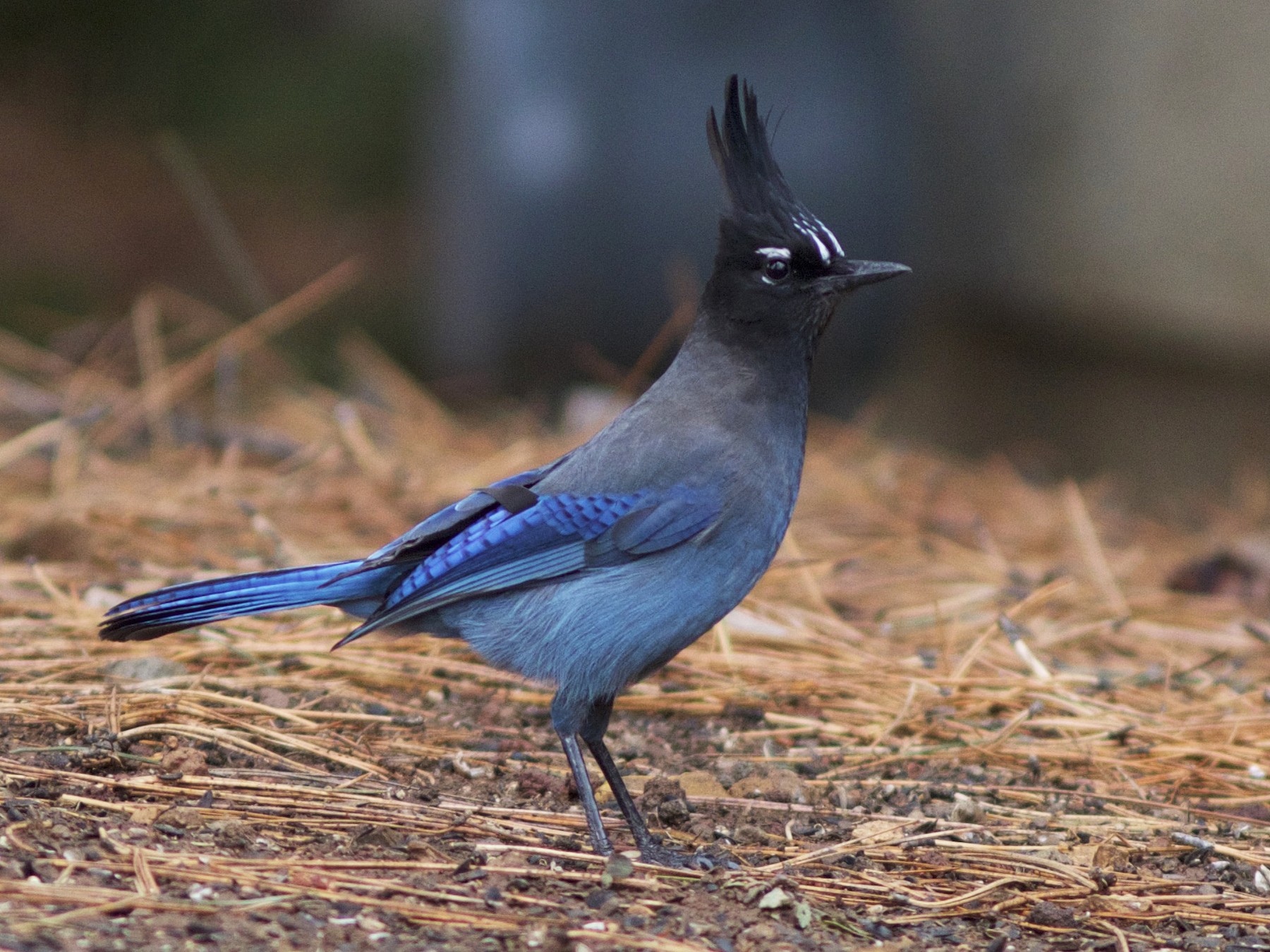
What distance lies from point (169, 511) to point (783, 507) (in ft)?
6.43

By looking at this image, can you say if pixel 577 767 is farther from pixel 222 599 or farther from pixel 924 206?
pixel 924 206

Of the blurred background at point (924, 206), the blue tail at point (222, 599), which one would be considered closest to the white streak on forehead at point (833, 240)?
the blue tail at point (222, 599)

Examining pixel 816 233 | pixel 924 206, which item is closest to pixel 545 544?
pixel 816 233

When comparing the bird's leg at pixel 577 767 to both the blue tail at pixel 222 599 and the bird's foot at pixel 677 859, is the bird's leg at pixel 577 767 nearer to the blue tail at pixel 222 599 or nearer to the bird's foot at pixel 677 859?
the bird's foot at pixel 677 859

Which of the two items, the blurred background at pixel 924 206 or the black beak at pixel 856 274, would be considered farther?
the blurred background at pixel 924 206

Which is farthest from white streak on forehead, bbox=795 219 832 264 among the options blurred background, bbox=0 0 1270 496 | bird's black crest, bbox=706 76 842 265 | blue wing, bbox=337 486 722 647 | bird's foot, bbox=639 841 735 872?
blurred background, bbox=0 0 1270 496

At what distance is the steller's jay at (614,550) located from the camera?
271 cm

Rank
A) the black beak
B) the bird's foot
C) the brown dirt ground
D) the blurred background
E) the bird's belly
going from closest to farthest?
the brown dirt ground < the bird's foot < the bird's belly < the black beak < the blurred background

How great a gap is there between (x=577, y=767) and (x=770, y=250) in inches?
40.2

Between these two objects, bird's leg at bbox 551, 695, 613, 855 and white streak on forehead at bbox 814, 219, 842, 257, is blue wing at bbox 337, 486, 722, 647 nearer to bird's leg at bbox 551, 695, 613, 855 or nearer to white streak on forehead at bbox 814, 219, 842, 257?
bird's leg at bbox 551, 695, 613, 855

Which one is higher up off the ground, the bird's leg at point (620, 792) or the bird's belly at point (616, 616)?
the bird's belly at point (616, 616)

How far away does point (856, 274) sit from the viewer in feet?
9.65

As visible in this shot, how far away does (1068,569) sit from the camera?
4.29m

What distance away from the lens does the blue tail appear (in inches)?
107
